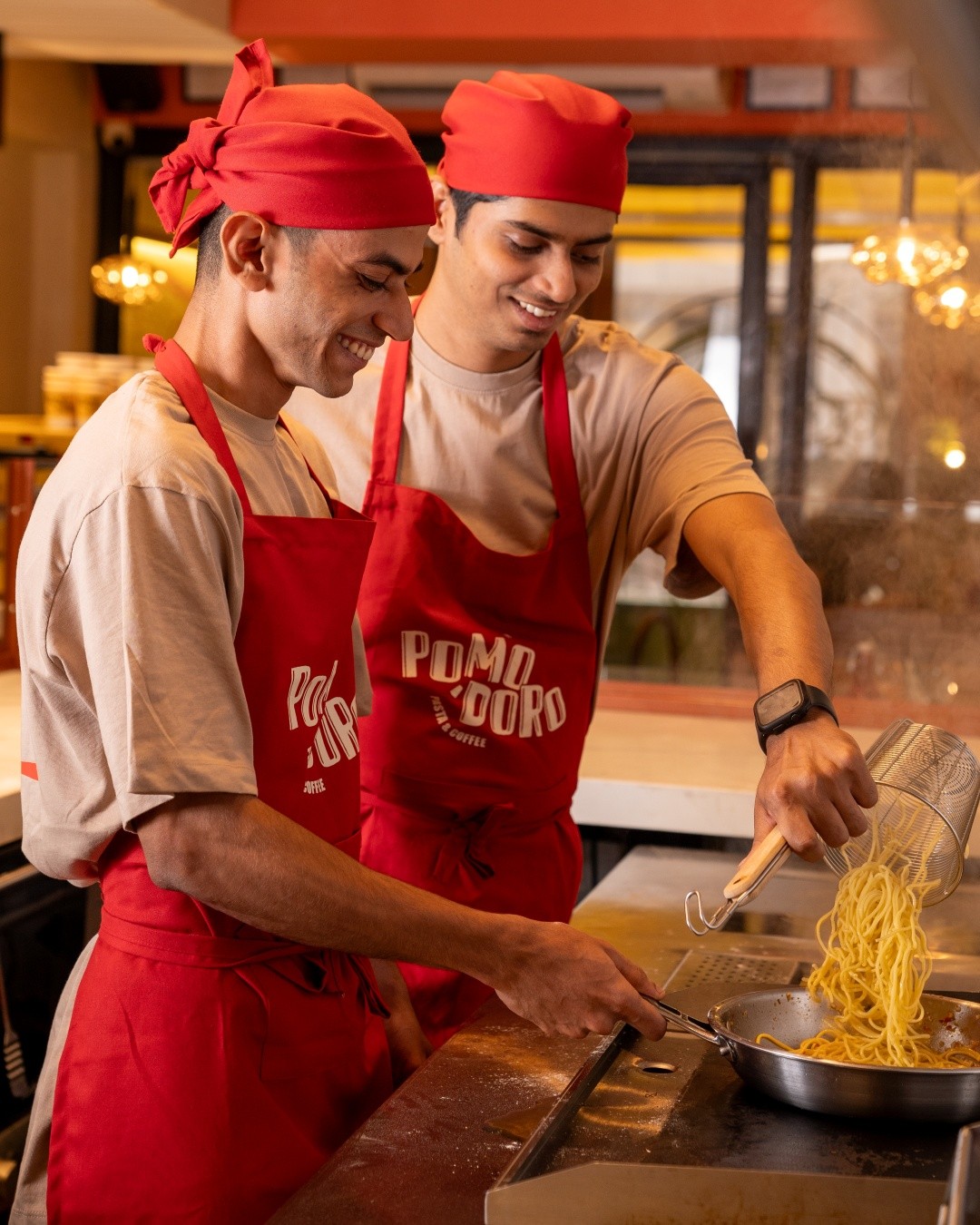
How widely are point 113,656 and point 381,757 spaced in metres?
0.63

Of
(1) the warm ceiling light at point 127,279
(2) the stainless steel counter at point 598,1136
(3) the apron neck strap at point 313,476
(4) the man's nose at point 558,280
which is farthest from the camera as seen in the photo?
(1) the warm ceiling light at point 127,279

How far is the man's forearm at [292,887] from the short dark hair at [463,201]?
33.7 inches

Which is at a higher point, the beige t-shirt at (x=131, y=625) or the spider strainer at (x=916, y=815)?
the beige t-shirt at (x=131, y=625)

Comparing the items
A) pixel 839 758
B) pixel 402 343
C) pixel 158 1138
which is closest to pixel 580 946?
pixel 839 758

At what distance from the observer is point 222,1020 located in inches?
48.3

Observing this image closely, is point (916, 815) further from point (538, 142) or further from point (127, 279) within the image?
point (127, 279)

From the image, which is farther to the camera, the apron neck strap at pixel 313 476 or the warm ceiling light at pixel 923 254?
the warm ceiling light at pixel 923 254

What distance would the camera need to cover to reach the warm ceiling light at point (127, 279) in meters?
5.54

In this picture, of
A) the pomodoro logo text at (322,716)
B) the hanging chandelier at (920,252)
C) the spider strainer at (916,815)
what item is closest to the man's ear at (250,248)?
the pomodoro logo text at (322,716)

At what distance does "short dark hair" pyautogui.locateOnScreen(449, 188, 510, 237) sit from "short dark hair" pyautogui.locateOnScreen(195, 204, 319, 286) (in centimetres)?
46

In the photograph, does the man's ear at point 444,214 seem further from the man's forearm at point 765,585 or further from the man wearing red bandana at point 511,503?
the man's forearm at point 765,585

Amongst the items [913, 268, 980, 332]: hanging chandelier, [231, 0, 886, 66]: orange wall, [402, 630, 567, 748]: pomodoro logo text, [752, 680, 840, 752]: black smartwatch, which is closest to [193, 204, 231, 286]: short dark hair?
[402, 630, 567, 748]: pomodoro logo text

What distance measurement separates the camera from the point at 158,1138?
1.21 metres

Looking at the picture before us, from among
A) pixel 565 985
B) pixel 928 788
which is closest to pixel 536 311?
pixel 928 788
